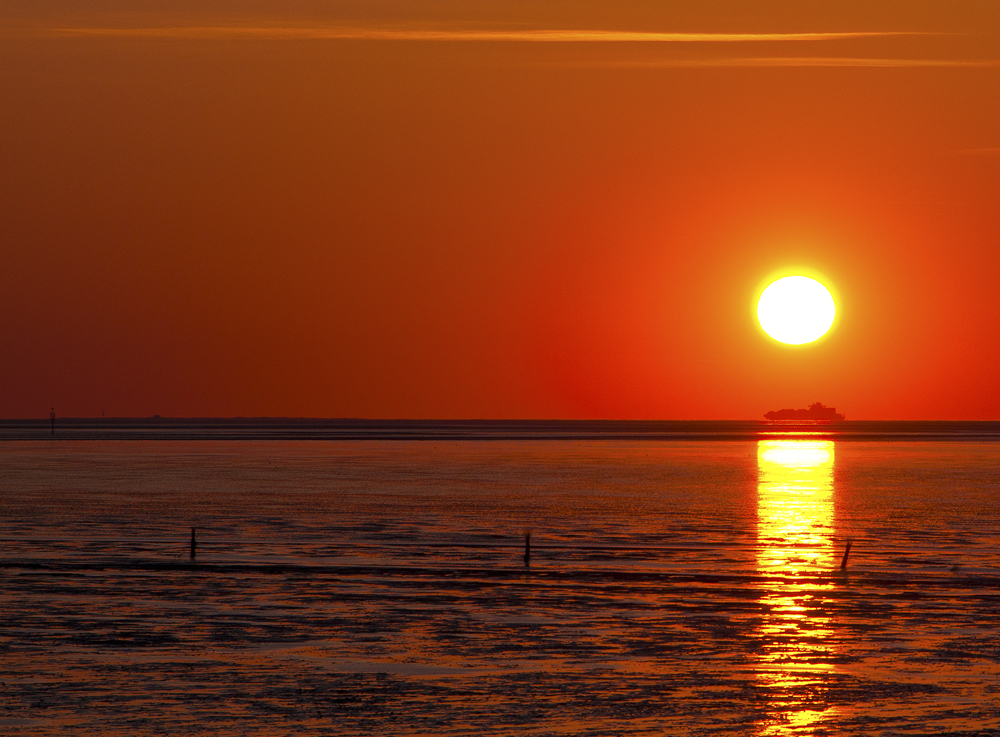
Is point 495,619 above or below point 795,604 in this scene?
below

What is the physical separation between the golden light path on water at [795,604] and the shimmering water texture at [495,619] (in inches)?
4.3

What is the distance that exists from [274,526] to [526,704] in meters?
31.3

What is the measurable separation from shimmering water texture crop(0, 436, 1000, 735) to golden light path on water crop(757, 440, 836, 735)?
0.36ft

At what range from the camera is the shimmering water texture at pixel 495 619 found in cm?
1975

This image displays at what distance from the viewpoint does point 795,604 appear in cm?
3062

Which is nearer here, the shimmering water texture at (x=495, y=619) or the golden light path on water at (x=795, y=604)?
the shimmering water texture at (x=495, y=619)

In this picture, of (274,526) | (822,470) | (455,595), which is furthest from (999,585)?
(822,470)

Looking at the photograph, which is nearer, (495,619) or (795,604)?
(495,619)

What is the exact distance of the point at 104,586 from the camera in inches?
1278

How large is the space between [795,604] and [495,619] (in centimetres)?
715

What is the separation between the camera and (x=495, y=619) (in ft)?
92.2

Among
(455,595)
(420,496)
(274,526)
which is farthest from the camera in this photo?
(420,496)

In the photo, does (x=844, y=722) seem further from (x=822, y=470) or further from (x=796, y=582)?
(x=822, y=470)

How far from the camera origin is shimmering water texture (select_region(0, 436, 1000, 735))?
1975cm
